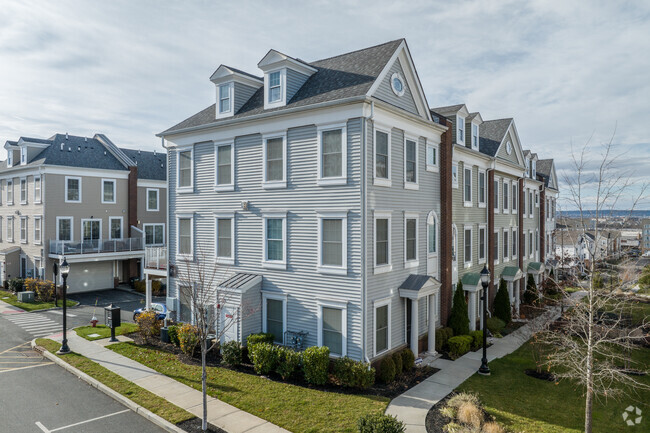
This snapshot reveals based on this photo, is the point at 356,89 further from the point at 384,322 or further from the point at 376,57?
the point at 384,322

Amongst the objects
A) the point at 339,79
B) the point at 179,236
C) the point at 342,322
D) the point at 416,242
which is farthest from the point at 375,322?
the point at 179,236

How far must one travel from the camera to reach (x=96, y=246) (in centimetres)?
3434

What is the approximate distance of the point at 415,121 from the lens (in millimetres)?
18547

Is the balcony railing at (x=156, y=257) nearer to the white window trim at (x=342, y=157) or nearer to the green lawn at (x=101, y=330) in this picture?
the green lawn at (x=101, y=330)

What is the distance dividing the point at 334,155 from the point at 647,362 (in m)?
17.4

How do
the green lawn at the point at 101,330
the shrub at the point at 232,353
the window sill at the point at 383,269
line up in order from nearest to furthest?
the window sill at the point at 383,269 → the shrub at the point at 232,353 → the green lawn at the point at 101,330

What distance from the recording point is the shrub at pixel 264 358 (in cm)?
1556

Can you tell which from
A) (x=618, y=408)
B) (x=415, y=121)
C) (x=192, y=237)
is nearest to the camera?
(x=618, y=408)

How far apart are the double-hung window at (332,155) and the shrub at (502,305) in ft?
53.4

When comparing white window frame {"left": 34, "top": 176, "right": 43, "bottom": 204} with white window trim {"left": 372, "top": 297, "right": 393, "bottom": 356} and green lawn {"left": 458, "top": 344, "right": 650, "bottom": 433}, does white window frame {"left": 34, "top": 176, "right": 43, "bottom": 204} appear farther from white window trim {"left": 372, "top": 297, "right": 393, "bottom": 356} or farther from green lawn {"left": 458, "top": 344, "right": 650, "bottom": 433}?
green lawn {"left": 458, "top": 344, "right": 650, "bottom": 433}

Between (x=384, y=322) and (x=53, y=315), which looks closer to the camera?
(x=384, y=322)

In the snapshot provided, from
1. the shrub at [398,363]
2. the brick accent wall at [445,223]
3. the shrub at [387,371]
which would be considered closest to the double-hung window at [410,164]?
the brick accent wall at [445,223]

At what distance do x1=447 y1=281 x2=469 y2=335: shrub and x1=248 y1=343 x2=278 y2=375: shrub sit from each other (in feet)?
32.6

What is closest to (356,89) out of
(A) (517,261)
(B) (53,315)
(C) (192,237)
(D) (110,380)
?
(C) (192,237)
